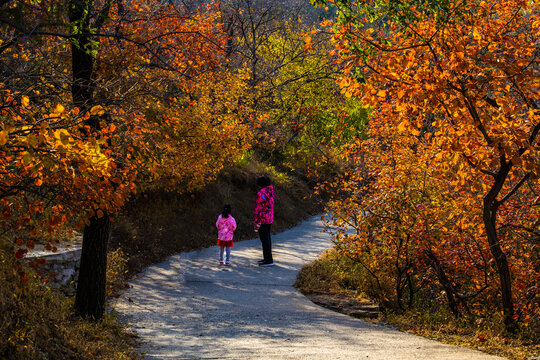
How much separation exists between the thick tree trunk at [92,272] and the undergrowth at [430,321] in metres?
4.86

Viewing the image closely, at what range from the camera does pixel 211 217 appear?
18531mm

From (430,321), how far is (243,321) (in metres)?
3.25

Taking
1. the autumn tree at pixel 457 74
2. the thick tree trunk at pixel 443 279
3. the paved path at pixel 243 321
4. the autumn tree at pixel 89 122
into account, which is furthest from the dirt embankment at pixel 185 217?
the autumn tree at pixel 457 74

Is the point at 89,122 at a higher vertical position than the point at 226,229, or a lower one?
higher

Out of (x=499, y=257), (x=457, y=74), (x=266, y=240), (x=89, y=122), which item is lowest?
(x=266, y=240)

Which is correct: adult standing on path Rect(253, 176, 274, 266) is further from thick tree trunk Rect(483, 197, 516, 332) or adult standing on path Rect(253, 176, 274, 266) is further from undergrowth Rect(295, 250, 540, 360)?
thick tree trunk Rect(483, 197, 516, 332)

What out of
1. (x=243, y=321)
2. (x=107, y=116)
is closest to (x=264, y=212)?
(x=243, y=321)

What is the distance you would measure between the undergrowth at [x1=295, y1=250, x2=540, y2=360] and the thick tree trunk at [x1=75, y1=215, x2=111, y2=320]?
16.0ft

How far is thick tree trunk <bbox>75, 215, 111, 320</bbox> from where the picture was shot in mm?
7688

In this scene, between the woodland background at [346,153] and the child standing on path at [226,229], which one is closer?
the woodland background at [346,153]

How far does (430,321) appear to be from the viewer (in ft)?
30.3

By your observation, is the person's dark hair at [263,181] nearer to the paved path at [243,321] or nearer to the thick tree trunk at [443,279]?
the paved path at [243,321]

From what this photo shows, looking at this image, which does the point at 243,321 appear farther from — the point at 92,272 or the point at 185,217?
the point at 185,217

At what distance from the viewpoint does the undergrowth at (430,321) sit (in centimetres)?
725
